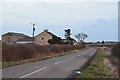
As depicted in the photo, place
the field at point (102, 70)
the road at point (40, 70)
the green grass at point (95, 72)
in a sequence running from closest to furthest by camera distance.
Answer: the green grass at point (95, 72) < the road at point (40, 70) < the field at point (102, 70)

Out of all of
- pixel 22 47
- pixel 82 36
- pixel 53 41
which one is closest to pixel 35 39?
pixel 53 41

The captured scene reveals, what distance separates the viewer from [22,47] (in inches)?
1465

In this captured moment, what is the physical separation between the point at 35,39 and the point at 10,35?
1920 centimetres

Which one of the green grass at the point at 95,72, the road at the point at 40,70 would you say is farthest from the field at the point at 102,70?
the road at the point at 40,70

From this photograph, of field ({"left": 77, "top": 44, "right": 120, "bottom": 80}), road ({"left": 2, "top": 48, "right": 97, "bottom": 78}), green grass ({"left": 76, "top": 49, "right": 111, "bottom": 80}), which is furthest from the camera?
field ({"left": 77, "top": 44, "right": 120, "bottom": 80})

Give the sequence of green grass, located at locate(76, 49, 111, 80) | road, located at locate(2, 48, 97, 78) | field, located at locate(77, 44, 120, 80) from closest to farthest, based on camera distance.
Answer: green grass, located at locate(76, 49, 111, 80)
road, located at locate(2, 48, 97, 78)
field, located at locate(77, 44, 120, 80)

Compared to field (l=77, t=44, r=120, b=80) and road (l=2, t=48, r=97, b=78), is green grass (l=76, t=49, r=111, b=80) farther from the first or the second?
road (l=2, t=48, r=97, b=78)

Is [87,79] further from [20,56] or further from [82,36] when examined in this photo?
[82,36]

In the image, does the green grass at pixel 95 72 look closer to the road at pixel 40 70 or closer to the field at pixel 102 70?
the field at pixel 102 70

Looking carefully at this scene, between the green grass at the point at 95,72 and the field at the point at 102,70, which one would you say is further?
the field at the point at 102,70

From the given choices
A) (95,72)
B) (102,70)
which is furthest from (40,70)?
(102,70)

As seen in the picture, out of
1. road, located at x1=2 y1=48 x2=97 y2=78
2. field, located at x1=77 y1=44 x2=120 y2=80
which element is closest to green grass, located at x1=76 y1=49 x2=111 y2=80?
field, located at x1=77 y1=44 x2=120 y2=80

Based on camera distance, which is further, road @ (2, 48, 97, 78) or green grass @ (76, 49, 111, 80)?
road @ (2, 48, 97, 78)

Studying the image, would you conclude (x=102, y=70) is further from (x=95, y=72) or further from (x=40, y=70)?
(x=40, y=70)
